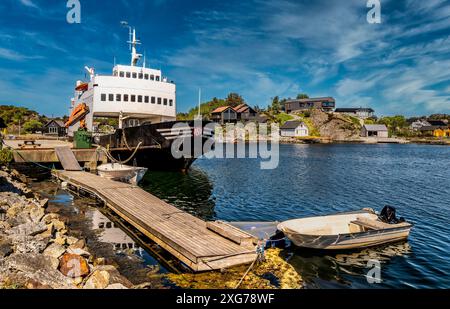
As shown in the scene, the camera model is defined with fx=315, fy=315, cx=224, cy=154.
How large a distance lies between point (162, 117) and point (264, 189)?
→ 552 inches

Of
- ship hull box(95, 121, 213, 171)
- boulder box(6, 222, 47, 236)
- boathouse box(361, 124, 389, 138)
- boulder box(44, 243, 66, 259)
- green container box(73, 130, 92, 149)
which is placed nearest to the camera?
boulder box(44, 243, 66, 259)

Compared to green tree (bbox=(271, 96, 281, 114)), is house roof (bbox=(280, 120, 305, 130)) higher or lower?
lower

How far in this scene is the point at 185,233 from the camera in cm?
1200

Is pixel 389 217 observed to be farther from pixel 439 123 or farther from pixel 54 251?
pixel 439 123

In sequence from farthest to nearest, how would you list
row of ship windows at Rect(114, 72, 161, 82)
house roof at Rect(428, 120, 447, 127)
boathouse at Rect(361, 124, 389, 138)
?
house roof at Rect(428, 120, 447, 127) → boathouse at Rect(361, 124, 389, 138) → row of ship windows at Rect(114, 72, 161, 82)

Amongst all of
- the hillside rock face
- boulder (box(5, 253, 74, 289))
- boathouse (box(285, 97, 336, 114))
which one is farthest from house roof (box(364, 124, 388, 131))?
boulder (box(5, 253, 74, 289))

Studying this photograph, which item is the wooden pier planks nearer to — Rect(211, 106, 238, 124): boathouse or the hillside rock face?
Rect(211, 106, 238, 124): boathouse

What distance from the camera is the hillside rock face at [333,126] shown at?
5192 inches

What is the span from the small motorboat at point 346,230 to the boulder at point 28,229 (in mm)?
8799

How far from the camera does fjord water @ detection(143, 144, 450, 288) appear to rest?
11.1m

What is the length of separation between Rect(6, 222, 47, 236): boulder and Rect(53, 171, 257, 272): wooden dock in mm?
3680

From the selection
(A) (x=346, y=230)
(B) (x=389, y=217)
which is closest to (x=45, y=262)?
(A) (x=346, y=230)

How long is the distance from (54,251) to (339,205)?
17535 mm
